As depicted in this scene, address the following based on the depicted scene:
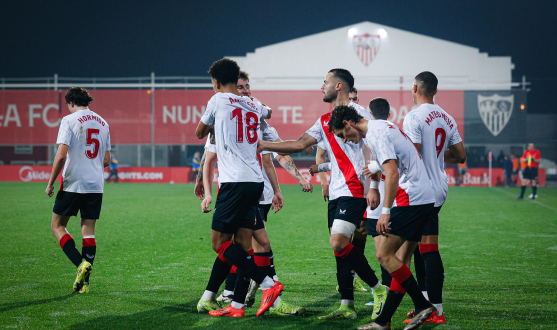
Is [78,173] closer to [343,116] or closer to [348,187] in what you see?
[348,187]

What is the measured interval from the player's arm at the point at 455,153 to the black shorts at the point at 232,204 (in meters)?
1.89

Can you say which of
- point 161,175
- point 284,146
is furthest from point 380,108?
point 161,175

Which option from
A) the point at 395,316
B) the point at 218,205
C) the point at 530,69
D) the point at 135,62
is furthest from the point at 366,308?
the point at 530,69

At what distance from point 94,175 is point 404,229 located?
3583 millimetres

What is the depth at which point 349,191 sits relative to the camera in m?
4.80

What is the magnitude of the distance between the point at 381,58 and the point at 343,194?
1342 inches

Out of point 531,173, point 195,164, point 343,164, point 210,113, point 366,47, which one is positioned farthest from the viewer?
point 366,47

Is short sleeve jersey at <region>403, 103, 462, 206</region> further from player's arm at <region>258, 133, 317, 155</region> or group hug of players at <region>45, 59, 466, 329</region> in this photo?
player's arm at <region>258, 133, 317, 155</region>

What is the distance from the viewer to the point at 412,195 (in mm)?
4379

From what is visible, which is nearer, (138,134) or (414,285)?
(414,285)

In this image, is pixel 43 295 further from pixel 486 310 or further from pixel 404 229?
pixel 486 310

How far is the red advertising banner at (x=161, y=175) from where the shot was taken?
93.7 feet

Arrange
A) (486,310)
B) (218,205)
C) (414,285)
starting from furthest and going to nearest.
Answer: (486,310)
(218,205)
(414,285)

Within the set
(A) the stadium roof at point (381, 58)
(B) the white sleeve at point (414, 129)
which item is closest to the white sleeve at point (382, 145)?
(B) the white sleeve at point (414, 129)
